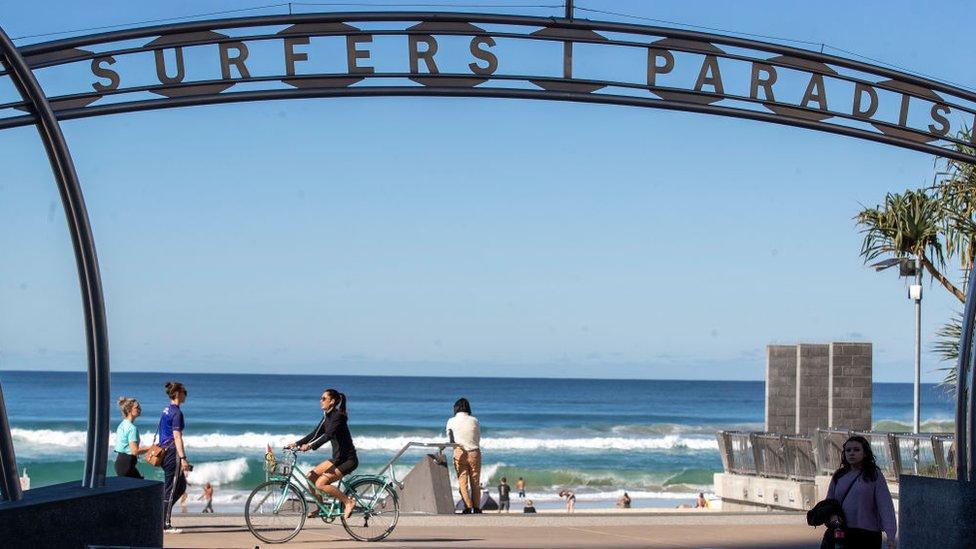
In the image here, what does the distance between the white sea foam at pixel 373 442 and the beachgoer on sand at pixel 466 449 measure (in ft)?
133

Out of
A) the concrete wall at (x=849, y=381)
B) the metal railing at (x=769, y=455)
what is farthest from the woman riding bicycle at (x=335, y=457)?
the concrete wall at (x=849, y=381)

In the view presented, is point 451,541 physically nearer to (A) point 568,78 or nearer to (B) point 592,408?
(A) point 568,78

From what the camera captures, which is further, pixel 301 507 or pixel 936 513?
pixel 301 507

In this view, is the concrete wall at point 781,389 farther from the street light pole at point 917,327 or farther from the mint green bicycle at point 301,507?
the mint green bicycle at point 301,507

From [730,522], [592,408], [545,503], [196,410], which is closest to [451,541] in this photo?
[730,522]

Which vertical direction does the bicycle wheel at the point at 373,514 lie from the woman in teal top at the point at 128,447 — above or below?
below

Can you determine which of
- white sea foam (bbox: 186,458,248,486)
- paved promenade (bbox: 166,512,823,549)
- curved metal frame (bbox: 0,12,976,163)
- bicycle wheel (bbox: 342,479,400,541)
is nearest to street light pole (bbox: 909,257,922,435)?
Result: paved promenade (bbox: 166,512,823,549)

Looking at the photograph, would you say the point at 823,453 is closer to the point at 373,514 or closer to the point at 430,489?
the point at 430,489

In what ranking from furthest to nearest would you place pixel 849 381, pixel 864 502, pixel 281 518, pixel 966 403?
pixel 849 381 → pixel 281 518 → pixel 966 403 → pixel 864 502

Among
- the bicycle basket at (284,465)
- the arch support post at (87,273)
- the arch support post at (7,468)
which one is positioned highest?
the arch support post at (87,273)

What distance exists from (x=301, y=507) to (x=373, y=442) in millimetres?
46666

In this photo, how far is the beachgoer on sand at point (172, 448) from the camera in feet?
43.8

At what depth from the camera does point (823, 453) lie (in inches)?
771

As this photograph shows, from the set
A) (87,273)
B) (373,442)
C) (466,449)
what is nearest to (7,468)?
(87,273)
